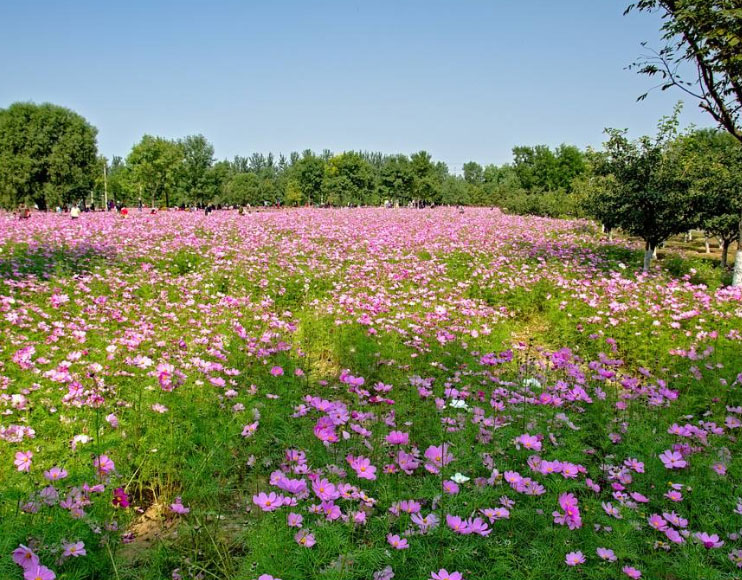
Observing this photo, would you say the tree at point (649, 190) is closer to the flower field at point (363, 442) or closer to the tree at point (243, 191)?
the flower field at point (363, 442)

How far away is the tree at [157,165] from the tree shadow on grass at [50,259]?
35.5 metres

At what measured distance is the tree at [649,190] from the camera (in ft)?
32.8

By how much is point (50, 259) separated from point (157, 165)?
37889mm

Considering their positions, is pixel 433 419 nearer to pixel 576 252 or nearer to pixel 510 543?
pixel 510 543

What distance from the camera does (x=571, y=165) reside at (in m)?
56.6

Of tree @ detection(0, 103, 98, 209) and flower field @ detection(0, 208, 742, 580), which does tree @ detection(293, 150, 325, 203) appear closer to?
tree @ detection(0, 103, 98, 209)

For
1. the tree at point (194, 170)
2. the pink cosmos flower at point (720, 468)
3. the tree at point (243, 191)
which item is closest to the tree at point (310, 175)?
the tree at point (243, 191)

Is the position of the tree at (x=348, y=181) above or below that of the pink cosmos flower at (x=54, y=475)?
above

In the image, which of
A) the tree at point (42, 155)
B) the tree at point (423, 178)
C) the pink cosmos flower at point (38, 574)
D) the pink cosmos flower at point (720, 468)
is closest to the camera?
the pink cosmos flower at point (38, 574)

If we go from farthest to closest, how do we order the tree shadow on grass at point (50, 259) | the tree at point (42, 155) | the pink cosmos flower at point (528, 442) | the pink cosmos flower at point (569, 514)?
the tree at point (42, 155), the tree shadow on grass at point (50, 259), the pink cosmos flower at point (528, 442), the pink cosmos flower at point (569, 514)

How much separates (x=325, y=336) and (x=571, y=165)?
58.5m

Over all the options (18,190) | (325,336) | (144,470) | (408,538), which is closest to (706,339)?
(325,336)

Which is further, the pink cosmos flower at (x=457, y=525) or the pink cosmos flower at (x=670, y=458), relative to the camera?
the pink cosmos flower at (x=670, y=458)

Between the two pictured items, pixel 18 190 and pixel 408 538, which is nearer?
pixel 408 538
